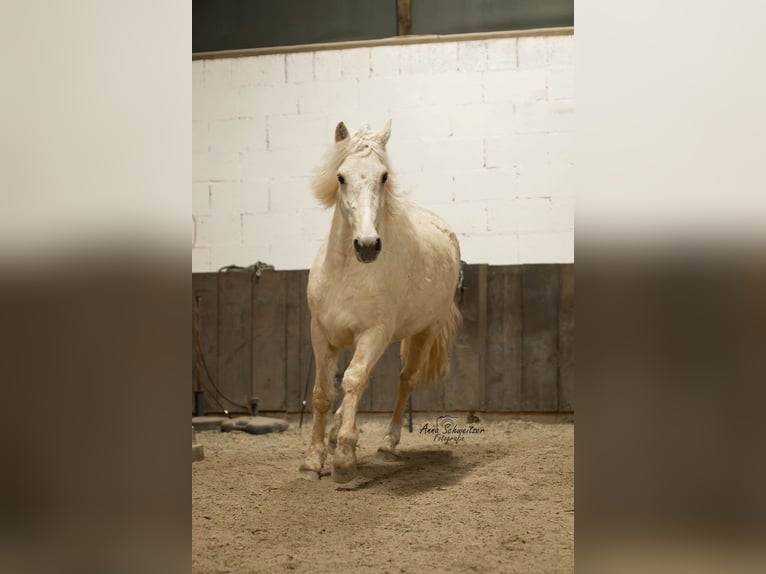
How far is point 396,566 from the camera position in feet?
5.65

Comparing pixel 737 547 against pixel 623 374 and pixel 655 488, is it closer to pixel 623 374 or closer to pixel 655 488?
pixel 655 488

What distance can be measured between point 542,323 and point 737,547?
339 centimetres

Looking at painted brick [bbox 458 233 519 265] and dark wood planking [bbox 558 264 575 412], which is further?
painted brick [bbox 458 233 519 265]

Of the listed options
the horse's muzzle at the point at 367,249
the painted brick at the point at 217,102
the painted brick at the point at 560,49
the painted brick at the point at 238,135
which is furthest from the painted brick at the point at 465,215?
the horse's muzzle at the point at 367,249

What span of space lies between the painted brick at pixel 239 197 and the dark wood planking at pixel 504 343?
5.53ft

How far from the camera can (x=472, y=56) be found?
4453 mm

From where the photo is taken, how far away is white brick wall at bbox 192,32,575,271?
14.5ft

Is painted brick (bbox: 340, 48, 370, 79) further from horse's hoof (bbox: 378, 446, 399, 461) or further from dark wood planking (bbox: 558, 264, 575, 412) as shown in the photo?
horse's hoof (bbox: 378, 446, 399, 461)

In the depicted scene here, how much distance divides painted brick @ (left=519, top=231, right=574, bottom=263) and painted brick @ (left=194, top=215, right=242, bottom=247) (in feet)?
6.35

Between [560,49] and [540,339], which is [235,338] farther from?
[560,49]

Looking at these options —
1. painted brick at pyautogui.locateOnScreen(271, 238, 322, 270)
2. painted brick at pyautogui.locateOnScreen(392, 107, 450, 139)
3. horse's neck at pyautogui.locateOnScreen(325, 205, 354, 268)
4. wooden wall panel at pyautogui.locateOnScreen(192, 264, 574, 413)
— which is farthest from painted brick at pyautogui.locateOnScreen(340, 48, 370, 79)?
horse's neck at pyautogui.locateOnScreen(325, 205, 354, 268)

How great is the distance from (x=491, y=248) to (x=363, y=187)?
210 cm

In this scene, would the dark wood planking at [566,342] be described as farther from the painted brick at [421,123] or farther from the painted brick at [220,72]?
the painted brick at [220,72]

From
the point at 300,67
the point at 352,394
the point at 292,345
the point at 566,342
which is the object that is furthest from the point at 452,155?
the point at 352,394
